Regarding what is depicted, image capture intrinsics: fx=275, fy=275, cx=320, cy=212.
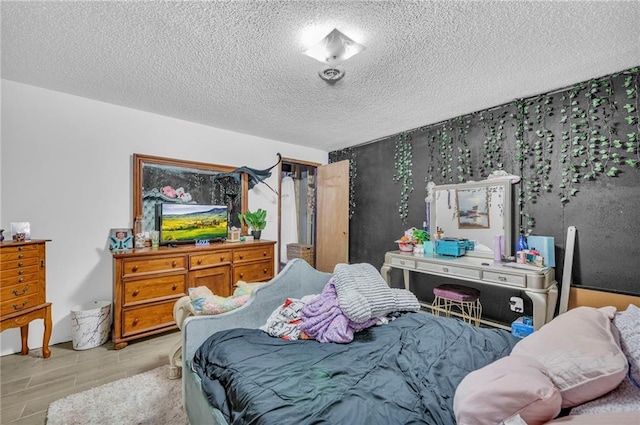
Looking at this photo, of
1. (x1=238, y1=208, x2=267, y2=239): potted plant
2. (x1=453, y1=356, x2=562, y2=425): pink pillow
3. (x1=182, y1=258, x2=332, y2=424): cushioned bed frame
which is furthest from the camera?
(x1=238, y1=208, x2=267, y2=239): potted plant

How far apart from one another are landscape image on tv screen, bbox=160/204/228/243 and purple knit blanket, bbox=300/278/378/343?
2.11 meters

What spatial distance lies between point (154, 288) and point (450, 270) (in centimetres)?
298

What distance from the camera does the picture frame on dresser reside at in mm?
3131

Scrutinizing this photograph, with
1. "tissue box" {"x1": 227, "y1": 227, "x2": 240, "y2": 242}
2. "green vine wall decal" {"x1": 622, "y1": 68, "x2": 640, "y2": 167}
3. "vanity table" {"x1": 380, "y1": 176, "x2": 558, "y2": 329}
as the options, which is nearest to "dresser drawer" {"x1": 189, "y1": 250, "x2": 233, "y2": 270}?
"tissue box" {"x1": 227, "y1": 227, "x2": 240, "y2": 242}

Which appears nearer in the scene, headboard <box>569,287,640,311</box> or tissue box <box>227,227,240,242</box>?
headboard <box>569,287,640,311</box>

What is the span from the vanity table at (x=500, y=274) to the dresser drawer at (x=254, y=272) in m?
1.71

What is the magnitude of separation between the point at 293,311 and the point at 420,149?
110 inches

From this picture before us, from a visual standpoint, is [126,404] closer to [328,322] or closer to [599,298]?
[328,322]

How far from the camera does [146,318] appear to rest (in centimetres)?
273

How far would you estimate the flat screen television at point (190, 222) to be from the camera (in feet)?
10.3

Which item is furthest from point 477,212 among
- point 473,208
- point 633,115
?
point 633,115

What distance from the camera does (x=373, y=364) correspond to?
1.33 metres

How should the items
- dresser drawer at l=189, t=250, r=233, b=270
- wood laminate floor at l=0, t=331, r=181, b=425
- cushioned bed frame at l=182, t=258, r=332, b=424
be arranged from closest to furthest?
cushioned bed frame at l=182, t=258, r=332, b=424
wood laminate floor at l=0, t=331, r=181, b=425
dresser drawer at l=189, t=250, r=233, b=270

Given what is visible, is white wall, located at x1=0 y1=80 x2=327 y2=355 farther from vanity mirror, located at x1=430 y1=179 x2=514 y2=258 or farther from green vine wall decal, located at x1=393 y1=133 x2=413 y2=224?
vanity mirror, located at x1=430 y1=179 x2=514 y2=258
